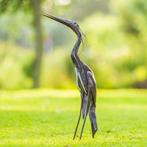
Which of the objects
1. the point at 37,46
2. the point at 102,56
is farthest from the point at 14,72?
the point at 37,46

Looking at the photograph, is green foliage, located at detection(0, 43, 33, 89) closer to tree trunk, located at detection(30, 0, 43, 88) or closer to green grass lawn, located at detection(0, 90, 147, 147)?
tree trunk, located at detection(30, 0, 43, 88)

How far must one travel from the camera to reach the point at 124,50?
1907 inches

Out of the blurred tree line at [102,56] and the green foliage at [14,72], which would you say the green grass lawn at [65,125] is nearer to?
the blurred tree line at [102,56]

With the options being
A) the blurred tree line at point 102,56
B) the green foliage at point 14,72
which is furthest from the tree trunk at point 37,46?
the green foliage at point 14,72

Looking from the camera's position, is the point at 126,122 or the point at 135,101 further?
the point at 135,101

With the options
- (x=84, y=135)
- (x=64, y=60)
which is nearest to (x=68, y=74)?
(x=64, y=60)

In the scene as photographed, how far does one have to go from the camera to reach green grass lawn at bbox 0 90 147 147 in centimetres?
1542

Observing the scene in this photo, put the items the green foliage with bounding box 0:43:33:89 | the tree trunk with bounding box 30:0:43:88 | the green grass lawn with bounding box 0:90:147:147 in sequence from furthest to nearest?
the green foliage with bounding box 0:43:33:89 → the tree trunk with bounding box 30:0:43:88 → the green grass lawn with bounding box 0:90:147:147

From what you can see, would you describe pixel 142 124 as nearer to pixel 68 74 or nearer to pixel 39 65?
pixel 39 65

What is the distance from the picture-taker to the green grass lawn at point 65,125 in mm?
15422

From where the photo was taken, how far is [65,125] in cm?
1909

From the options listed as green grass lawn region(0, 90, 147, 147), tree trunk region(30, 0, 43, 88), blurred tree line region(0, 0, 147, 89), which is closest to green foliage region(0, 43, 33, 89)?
blurred tree line region(0, 0, 147, 89)

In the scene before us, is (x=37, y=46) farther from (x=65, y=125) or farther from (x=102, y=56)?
(x=65, y=125)

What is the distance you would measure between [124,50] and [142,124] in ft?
95.2
